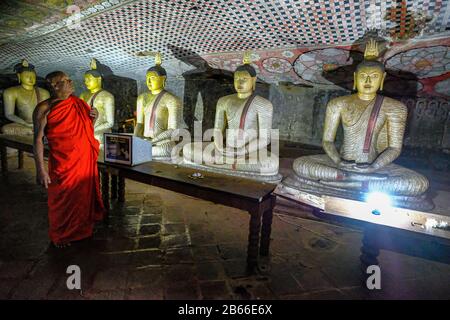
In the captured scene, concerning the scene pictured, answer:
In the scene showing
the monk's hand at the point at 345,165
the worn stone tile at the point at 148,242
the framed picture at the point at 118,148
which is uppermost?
the framed picture at the point at 118,148

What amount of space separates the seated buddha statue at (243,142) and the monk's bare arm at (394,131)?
135cm

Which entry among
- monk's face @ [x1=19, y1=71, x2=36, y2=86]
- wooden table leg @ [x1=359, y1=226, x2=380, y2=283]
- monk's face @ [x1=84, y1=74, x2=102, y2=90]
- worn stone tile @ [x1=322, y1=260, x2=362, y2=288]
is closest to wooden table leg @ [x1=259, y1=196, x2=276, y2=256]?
worn stone tile @ [x1=322, y1=260, x2=362, y2=288]

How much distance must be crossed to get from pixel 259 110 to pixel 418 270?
2824 millimetres

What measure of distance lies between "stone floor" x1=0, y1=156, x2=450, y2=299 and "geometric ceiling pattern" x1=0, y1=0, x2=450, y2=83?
8.27 feet

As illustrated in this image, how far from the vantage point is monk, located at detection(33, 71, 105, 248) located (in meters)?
2.47

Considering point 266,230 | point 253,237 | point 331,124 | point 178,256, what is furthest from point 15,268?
point 331,124

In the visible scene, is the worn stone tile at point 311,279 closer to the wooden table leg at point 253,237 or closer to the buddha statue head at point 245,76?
the wooden table leg at point 253,237

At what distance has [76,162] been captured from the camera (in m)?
2.60

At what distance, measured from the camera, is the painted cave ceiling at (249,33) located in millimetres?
3287

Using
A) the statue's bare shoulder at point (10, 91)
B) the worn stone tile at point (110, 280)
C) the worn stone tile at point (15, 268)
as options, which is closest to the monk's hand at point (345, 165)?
the worn stone tile at point (110, 280)

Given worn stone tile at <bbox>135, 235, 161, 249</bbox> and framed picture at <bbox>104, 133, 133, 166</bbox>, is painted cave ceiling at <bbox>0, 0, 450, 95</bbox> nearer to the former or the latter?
framed picture at <bbox>104, 133, 133, 166</bbox>

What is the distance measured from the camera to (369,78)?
348 centimetres
